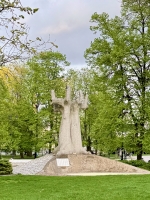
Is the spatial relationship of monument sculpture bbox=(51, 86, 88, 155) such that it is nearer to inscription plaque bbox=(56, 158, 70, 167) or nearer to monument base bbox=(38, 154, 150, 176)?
monument base bbox=(38, 154, 150, 176)

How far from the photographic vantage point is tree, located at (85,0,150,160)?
23.9 m

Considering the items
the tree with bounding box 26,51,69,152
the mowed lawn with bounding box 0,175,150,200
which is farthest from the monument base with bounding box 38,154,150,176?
the tree with bounding box 26,51,69,152

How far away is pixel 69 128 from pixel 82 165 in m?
2.48

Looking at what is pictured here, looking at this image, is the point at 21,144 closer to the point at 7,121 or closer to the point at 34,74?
the point at 7,121

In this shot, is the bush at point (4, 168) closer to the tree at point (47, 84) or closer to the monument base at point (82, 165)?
the monument base at point (82, 165)

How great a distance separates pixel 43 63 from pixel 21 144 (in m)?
8.14

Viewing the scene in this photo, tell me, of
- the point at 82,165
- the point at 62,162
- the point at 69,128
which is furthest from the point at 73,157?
the point at 69,128

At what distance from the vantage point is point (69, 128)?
2048 cm

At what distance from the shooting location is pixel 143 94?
24297 mm

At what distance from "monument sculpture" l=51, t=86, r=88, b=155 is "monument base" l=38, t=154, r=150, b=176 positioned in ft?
2.01

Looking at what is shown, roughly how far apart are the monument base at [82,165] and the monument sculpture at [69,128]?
2.01 feet

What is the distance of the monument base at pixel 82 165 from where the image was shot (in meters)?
18.2

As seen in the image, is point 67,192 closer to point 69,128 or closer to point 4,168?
point 4,168

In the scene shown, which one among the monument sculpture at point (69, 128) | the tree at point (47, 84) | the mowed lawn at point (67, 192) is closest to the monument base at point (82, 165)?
the monument sculpture at point (69, 128)
